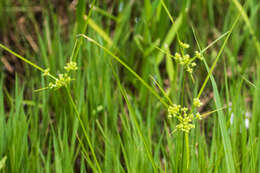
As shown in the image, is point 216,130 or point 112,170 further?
point 112,170

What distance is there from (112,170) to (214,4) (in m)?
1.44

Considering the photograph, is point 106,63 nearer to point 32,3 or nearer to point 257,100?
point 257,100

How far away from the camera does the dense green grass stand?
1017 millimetres

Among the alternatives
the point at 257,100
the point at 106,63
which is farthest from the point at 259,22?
the point at 106,63

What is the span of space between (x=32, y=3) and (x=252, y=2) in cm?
139

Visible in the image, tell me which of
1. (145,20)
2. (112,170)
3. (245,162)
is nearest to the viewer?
(245,162)

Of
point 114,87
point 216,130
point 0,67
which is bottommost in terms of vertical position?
point 216,130

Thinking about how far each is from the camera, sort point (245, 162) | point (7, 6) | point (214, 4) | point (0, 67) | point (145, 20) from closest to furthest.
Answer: point (245, 162) < point (0, 67) < point (145, 20) < point (7, 6) < point (214, 4)

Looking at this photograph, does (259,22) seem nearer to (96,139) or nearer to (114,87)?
(114,87)

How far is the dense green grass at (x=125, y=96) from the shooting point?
1.02 m

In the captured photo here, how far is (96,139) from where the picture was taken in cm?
133

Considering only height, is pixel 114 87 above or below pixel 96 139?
above

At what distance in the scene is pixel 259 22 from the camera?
2068 mm

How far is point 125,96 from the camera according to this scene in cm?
86
